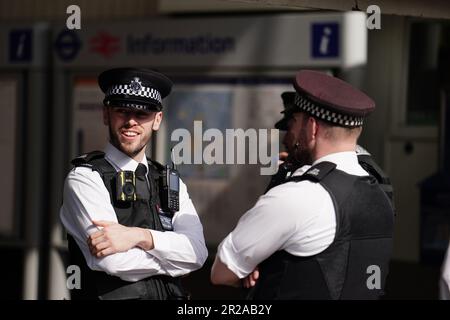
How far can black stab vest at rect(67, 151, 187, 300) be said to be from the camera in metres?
3.07

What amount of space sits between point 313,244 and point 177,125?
404 centimetres

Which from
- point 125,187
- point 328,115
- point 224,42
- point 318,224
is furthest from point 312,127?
point 224,42

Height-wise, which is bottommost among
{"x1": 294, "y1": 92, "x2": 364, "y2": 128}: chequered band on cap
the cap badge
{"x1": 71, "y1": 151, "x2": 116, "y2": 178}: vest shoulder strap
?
{"x1": 71, "y1": 151, "x2": 116, "y2": 178}: vest shoulder strap

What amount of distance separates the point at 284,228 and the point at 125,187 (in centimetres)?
74

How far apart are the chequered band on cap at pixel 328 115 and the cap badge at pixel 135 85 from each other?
727mm

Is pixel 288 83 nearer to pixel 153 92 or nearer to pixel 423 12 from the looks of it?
pixel 423 12

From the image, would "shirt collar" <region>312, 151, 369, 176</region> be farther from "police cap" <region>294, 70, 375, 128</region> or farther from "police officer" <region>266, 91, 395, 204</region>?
"police officer" <region>266, 91, 395, 204</region>

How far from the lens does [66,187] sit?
3.13 meters

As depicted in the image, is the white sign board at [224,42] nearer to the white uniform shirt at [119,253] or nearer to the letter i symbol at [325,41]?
the letter i symbol at [325,41]

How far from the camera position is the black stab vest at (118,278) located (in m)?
3.07

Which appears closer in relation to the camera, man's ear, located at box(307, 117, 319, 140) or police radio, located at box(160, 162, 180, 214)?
man's ear, located at box(307, 117, 319, 140)

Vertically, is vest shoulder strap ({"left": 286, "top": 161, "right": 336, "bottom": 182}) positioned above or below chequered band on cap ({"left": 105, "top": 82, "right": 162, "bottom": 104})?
below

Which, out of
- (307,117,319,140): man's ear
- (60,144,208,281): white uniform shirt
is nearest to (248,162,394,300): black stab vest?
(307,117,319,140): man's ear

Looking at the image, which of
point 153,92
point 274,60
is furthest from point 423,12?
point 274,60
